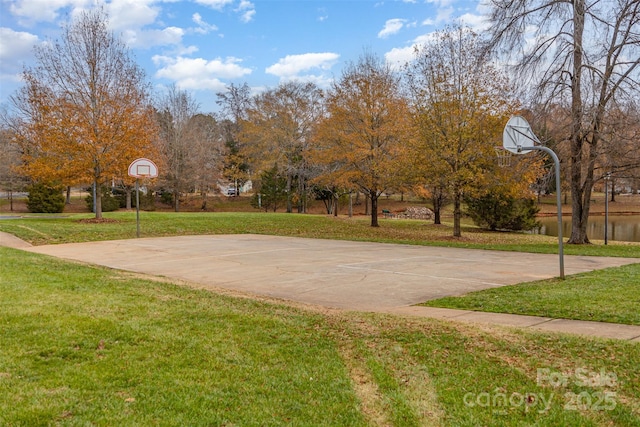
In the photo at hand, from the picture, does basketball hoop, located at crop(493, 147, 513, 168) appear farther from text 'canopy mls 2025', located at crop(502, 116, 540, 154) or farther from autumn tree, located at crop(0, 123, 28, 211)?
autumn tree, located at crop(0, 123, 28, 211)

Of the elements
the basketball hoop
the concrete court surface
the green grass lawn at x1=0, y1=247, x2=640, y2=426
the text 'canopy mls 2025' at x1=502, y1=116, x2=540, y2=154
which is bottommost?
the concrete court surface

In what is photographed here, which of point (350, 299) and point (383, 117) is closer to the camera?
point (350, 299)

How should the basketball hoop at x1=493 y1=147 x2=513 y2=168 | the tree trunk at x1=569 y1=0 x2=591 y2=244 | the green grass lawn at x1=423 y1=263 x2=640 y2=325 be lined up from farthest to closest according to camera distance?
1. the basketball hoop at x1=493 y1=147 x2=513 y2=168
2. the tree trunk at x1=569 y1=0 x2=591 y2=244
3. the green grass lawn at x1=423 y1=263 x2=640 y2=325

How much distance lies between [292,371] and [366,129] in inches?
839

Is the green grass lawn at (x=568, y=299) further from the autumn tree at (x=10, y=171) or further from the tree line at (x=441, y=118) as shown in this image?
the autumn tree at (x=10, y=171)

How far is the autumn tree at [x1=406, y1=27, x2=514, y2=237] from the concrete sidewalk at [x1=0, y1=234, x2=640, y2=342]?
5.55m

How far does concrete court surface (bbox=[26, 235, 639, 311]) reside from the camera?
329 inches

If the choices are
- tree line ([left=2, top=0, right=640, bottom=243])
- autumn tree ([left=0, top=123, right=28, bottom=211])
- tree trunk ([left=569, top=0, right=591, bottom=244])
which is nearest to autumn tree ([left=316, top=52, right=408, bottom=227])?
tree line ([left=2, top=0, right=640, bottom=243])

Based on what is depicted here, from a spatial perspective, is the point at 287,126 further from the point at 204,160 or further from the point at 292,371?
the point at 292,371

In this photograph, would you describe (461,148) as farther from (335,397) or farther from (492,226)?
(335,397)

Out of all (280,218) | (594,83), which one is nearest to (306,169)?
(280,218)

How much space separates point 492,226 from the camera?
32031mm

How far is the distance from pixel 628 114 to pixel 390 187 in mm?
11315

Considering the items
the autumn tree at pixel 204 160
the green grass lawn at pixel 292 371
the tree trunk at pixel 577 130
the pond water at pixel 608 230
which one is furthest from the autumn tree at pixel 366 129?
the autumn tree at pixel 204 160
